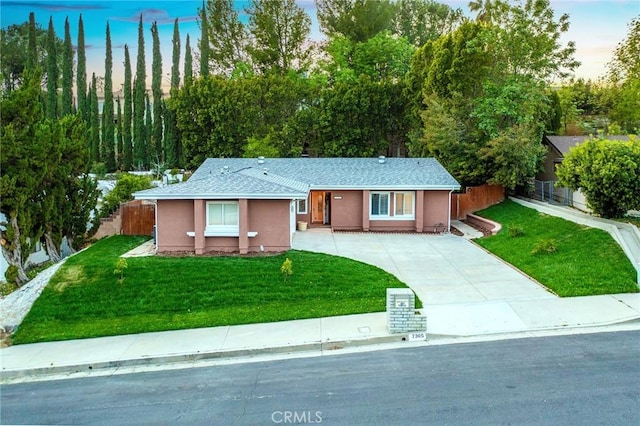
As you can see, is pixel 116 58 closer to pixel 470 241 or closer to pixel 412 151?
pixel 412 151

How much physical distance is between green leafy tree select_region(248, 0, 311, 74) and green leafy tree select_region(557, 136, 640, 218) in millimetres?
32605

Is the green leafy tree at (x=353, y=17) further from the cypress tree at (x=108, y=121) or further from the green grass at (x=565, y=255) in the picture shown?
the green grass at (x=565, y=255)

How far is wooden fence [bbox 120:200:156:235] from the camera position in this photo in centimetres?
2128

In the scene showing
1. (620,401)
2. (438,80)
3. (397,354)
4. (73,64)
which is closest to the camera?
(620,401)

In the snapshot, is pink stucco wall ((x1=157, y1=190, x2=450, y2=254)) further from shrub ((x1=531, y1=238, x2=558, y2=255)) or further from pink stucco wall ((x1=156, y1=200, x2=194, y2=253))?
shrub ((x1=531, y1=238, x2=558, y2=255))

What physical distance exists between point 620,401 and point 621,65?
25.6 meters

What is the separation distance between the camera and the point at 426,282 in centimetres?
1456

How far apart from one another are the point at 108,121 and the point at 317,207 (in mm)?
35298

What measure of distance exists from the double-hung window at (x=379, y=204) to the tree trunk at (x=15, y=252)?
48.1ft

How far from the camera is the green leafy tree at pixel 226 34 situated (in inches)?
1818

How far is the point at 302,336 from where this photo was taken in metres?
10.9

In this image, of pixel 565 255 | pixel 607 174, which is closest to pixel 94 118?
pixel 565 255

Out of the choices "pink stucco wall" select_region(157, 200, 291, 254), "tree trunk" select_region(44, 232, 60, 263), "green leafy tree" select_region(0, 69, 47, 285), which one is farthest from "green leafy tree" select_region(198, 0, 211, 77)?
"green leafy tree" select_region(0, 69, 47, 285)

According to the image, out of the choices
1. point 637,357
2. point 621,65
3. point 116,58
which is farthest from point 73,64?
point 637,357
